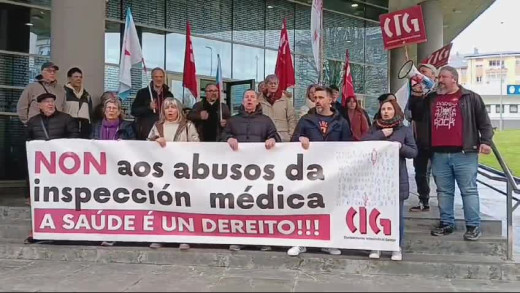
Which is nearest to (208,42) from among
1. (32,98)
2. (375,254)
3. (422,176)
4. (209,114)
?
(209,114)

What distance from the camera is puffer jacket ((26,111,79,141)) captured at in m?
7.25

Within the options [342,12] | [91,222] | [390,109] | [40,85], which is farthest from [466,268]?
[342,12]

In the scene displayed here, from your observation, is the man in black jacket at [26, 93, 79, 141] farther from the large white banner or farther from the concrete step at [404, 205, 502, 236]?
the concrete step at [404, 205, 502, 236]

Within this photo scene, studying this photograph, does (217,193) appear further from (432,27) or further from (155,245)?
(432,27)

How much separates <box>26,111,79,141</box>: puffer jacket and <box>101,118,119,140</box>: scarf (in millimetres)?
487

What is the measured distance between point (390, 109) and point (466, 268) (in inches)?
74.6

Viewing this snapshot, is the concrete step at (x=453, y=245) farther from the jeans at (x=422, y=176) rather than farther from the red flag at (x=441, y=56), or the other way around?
the red flag at (x=441, y=56)

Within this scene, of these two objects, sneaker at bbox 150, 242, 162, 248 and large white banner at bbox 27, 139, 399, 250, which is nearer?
large white banner at bbox 27, 139, 399, 250

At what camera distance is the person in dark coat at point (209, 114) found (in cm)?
836

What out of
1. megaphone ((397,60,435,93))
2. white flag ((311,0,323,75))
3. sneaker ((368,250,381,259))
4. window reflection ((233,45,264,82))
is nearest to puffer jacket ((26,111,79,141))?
white flag ((311,0,323,75))

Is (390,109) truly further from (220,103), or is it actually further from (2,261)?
(2,261)

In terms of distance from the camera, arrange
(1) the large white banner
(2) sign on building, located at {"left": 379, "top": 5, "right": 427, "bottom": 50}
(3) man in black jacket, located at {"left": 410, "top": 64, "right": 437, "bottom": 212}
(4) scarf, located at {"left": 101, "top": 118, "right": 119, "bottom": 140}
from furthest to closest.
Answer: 1. (2) sign on building, located at {"left": 379, "top": 5, "right": 427, "bottom": 50}
2. (3) man in black jacket, located at {"left": 410, "top": 64, "right": 437, "bottom": 212}
3. (4) scarf, located at {"left": 101, "top": 118, "right": 119, "bottom": 140}
4. (1) the large white banner

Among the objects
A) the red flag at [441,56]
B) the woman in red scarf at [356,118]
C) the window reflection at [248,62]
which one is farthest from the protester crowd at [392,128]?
the window reflection at [248,62]

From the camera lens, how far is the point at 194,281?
5.80 meters
